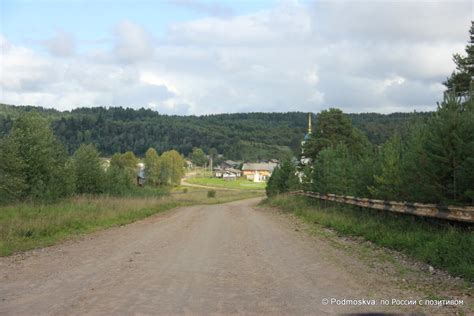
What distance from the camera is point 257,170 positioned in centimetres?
17600

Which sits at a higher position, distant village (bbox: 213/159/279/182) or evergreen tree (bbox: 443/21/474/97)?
evergreen tree (bbox: 443/21/474/97)

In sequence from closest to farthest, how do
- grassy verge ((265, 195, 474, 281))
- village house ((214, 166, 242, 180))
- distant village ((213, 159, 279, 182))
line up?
grassy verge ((265, 195, 474, 281)) < distant village ((213, 159, 279, 182)) < village house ((214, 166, 242, 180))

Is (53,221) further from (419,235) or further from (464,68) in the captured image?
(464,68)

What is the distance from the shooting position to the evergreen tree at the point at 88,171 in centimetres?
4400

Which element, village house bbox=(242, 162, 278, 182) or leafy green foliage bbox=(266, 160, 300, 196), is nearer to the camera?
leafy green foliage bbox=(266, 160, 300, 196)

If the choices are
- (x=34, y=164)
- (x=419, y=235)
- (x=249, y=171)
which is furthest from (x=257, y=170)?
(x=419, y=235)

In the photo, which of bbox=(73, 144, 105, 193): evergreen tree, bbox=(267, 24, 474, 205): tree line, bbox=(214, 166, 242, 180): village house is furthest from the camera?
bbox=(214, 166, 242, 180): village house

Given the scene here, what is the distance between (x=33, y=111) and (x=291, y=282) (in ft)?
105

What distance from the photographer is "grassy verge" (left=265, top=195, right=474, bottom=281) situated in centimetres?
905

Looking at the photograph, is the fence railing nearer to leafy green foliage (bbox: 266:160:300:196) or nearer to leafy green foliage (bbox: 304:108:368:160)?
leafy green foliage (bbox: 266:160:300:196)

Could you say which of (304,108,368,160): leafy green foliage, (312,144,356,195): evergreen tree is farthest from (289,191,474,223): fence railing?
(304,108,368,160): leafy green foliage

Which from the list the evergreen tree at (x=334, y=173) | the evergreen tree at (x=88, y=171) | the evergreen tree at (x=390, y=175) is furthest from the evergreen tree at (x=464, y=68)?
the evergreen tree at (x=88, y=171)

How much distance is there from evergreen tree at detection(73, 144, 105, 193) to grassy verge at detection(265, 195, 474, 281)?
98.4ft

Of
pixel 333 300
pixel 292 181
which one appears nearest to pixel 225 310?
pixel 333 300
